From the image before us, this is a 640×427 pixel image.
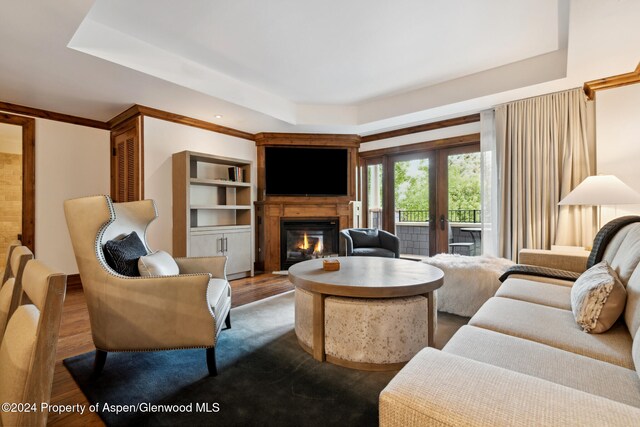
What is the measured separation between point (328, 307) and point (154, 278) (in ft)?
3.49

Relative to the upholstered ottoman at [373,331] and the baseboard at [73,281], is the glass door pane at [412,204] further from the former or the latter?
the baseboard at [73,281]

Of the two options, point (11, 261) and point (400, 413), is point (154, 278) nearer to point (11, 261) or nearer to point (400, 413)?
point (11, 261)

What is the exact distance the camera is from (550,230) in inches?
146

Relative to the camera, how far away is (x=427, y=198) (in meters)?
5.20

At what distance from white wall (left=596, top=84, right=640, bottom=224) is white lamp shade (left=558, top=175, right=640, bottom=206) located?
36 cm

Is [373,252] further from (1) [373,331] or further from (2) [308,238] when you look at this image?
(1) [373,331]

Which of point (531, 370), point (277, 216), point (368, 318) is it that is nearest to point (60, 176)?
point (277, 216)

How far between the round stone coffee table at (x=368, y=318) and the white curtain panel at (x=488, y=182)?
2.55 meters

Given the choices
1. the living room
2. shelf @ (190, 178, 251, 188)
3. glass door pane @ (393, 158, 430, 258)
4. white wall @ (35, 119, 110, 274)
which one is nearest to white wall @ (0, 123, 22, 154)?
the living room

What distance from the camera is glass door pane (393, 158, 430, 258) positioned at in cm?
524

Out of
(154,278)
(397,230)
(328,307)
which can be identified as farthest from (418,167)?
(154,278)

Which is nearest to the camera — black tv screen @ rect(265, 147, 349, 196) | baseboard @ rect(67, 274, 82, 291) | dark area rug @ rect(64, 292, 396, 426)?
dark area rug @ rect(64, 292, 396, 426)

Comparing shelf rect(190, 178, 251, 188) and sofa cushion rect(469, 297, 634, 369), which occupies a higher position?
shelf rect(190, 178, 251, 188)

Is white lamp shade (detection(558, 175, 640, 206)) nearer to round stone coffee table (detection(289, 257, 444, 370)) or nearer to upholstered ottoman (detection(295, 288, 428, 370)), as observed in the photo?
round stone coffee table (detection(289, 257, 444, 370))
